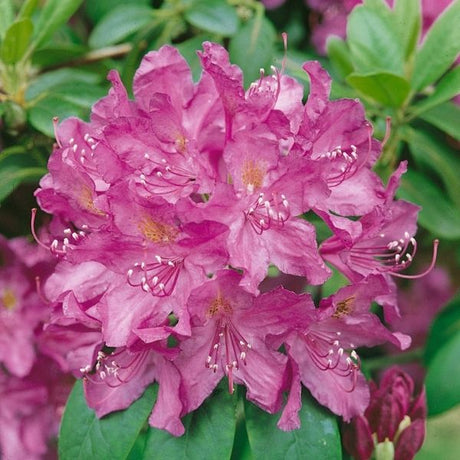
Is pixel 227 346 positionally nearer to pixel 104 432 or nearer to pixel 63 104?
pixel 104 432

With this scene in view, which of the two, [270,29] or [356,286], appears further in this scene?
[270,29]

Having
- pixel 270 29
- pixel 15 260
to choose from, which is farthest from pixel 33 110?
pixel 270 29

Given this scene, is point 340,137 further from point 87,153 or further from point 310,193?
point 87,153

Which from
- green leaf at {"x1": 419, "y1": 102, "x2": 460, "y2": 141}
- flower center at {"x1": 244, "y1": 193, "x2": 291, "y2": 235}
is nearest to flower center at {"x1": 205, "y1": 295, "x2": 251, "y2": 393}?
flower center at {"x1": 244, "y1": 193, "x2": 291, "y2": 235}

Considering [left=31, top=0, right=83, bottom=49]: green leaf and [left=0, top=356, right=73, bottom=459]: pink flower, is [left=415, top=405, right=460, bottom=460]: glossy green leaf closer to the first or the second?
[left=0, top=356, right=73, bottom=459]: pink flower

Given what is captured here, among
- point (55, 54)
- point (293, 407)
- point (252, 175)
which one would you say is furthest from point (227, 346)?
point (55, 54)

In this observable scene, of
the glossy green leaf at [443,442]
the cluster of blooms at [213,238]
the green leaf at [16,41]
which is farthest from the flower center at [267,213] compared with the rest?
the glossy green leaf at [443,442]
